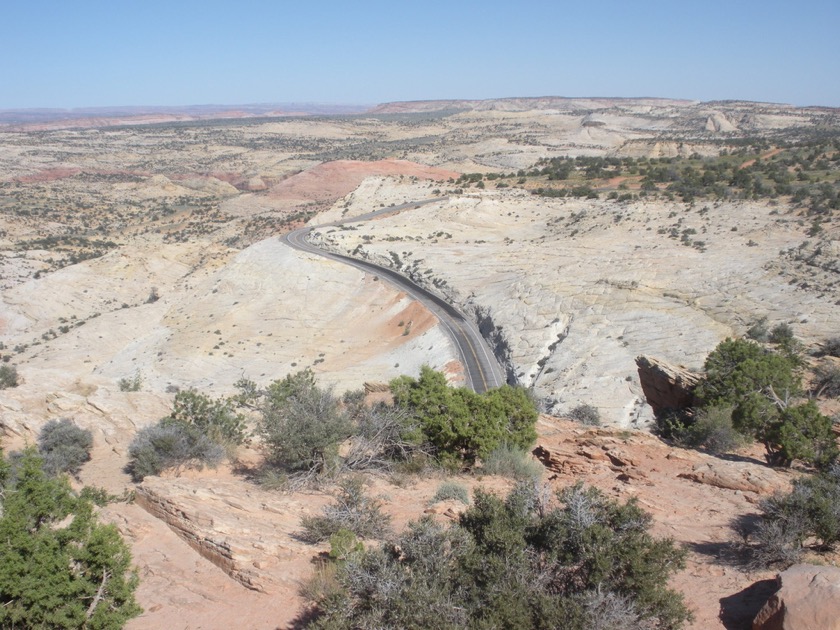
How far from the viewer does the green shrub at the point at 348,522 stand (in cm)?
969

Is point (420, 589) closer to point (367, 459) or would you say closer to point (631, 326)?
point (367, 459)

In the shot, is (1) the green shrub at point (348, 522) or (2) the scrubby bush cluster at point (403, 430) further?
(2) the scrubby bush cluster at point (403, 430)

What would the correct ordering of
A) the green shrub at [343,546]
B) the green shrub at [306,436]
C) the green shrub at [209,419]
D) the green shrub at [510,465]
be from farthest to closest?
the green shrub at [209,419]
the green shrub at [510,465]
the green shrub at [306,436]
the green shrub at [343,546]

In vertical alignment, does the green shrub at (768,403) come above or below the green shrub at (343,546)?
below

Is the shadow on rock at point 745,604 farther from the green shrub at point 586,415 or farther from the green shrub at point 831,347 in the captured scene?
the green shrub at point 831,347

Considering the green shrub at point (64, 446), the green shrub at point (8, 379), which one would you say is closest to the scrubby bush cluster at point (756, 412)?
the green shrub at point (64, 446)

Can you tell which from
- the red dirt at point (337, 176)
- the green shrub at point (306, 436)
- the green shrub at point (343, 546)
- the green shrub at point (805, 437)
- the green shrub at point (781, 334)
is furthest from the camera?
the red dirt at point (337, 176)

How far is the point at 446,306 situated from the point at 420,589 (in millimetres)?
32440

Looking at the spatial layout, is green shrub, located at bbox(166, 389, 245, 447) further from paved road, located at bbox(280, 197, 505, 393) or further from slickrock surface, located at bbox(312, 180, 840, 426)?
paved road, located at bbox(280, 197, 505, 393)

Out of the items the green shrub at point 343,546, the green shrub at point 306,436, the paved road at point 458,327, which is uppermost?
the green shrub at point 343,546

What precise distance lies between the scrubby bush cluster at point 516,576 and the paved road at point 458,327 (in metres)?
19.0

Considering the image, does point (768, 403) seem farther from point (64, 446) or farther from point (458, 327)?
point (458, 327)

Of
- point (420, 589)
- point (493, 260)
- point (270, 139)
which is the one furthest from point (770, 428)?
point (270, 139)

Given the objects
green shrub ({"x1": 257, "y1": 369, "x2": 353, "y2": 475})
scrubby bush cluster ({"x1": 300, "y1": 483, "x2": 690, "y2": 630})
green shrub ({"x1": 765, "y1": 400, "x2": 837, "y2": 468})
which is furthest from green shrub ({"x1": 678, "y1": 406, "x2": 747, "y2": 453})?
green shrub ({"x1": 257, "y1": 369, "x2": 353, "y2": 475})
